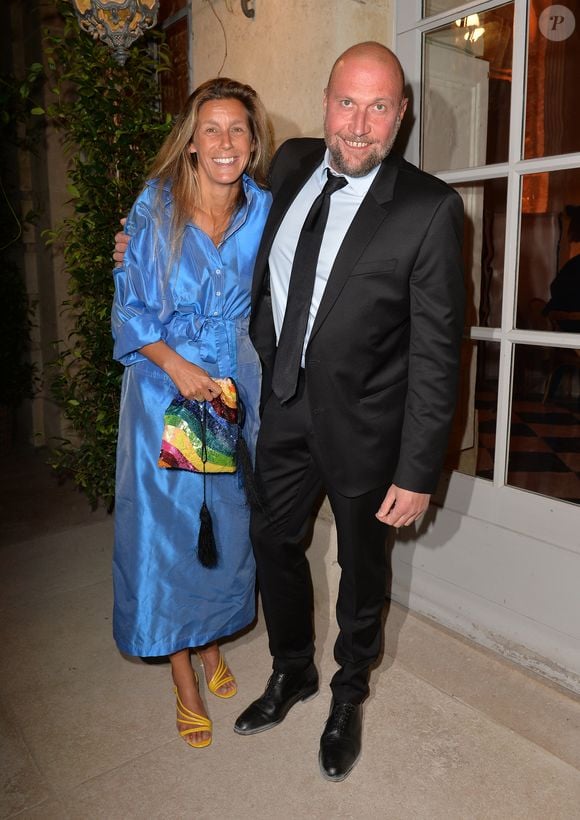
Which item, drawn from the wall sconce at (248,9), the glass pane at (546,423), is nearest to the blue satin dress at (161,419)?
the glass pane at (546,423)

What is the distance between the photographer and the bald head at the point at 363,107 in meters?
1.67

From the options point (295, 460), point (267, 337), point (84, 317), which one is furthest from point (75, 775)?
point (84, 317)

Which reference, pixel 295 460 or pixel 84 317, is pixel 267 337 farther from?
pixel 84 317

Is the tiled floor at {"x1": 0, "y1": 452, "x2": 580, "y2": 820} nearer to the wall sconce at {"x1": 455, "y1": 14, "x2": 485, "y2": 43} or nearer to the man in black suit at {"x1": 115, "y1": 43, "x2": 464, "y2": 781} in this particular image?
the man in black suit at {"x1": 115, "y1": 43, "x2": 464, "y2": 781}

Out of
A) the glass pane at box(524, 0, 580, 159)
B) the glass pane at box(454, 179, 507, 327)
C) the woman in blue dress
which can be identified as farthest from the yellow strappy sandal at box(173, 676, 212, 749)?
the glass pane at box(524, 0, 580, 159)

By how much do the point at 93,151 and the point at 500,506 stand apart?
2.06 metres

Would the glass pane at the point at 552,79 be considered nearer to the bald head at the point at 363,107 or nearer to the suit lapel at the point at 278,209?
the bald head at the point at 363,107

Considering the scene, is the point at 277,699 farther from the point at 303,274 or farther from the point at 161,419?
the point at 303,274

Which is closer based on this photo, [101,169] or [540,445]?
[540,445]

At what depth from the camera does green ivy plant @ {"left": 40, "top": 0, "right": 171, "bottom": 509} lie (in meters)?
2.84

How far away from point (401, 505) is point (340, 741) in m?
0.64

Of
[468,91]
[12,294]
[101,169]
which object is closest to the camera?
[468,91]

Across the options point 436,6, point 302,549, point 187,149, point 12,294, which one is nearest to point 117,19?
point 187,149

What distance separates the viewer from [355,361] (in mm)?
1691
